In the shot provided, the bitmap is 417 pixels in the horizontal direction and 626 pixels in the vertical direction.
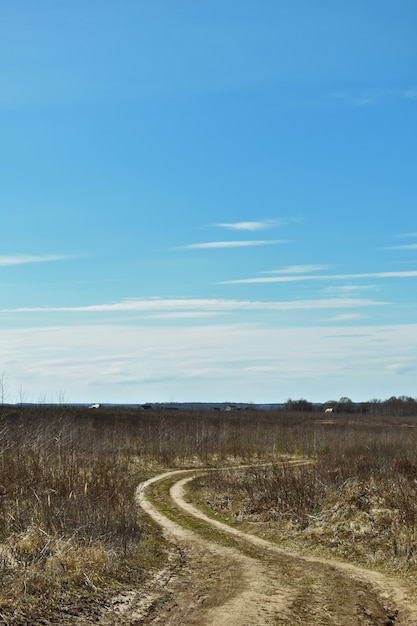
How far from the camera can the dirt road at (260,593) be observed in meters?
11.3

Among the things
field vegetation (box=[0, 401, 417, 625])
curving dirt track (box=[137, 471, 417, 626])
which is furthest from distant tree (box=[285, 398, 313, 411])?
curving dirt track (box=[137, 471, 417, 626])

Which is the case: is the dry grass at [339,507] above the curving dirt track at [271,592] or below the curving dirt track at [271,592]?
above

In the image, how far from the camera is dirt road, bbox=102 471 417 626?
11.3 meters

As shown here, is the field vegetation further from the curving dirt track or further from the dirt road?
the curving dirt track

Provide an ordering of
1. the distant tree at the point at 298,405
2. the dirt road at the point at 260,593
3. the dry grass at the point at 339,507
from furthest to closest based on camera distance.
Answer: the distant tree at the point at 298,405, the dry grass at the point at 339,507, the dirt road at the point at 260,593

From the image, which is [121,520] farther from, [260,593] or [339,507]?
[339,507]

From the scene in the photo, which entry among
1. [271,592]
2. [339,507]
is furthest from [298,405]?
[271,592]

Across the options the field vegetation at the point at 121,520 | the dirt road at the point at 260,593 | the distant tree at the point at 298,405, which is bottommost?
the dirt road at the point at 260,593

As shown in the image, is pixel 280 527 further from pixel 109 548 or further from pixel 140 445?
pixel 140 445

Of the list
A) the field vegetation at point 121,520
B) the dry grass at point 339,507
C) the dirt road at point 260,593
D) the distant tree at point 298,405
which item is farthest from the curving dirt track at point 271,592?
the distant tree at point 298,405

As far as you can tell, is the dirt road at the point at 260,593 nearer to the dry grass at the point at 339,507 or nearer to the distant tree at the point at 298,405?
the dry grass at the point at 339,507

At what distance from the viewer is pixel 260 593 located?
12.9 meters

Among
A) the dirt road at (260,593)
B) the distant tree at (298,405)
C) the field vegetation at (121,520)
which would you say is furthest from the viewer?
the distant tree at (298,405)

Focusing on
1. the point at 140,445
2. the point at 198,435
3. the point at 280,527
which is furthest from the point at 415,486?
the point at 198,435
